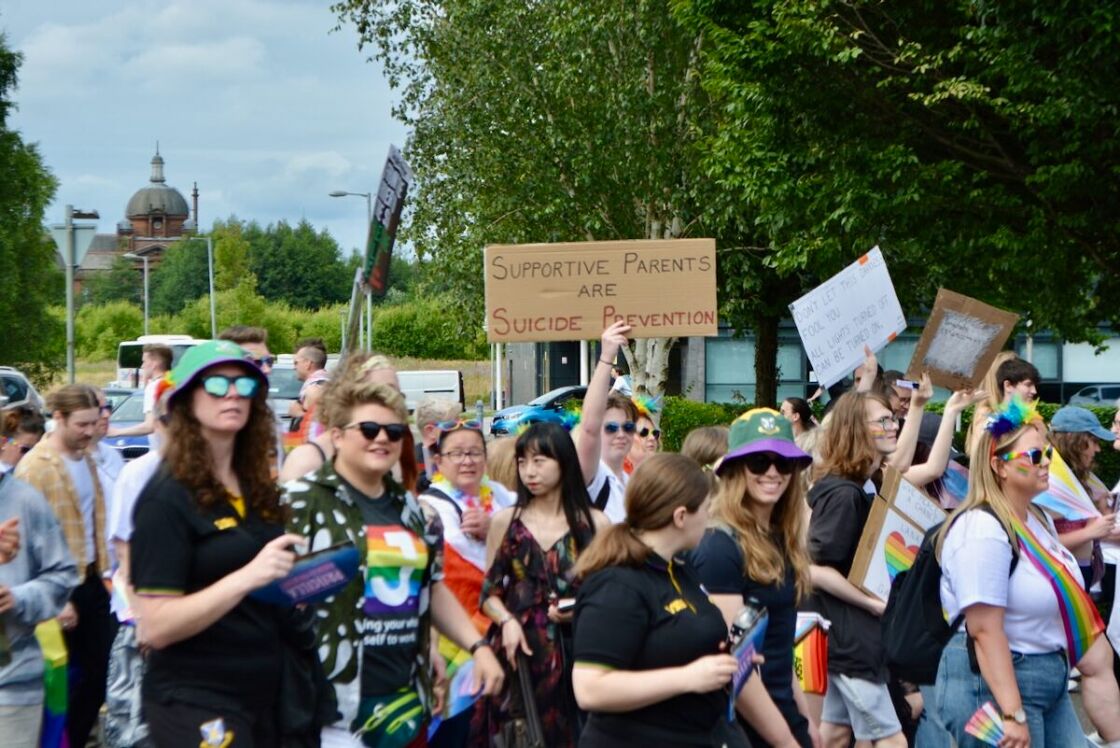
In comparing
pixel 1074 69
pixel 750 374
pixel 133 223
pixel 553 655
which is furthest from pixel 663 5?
pixel 133 223

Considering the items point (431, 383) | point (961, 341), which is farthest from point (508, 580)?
point (431, 383)

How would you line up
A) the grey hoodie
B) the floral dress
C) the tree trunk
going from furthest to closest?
the tree trunk
the floral dress
the grey hoodie

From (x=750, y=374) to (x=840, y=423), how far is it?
3502 centimetres

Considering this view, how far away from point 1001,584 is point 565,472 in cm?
162

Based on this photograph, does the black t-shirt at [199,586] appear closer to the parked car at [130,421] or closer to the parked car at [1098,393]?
the parked car at [130,421]

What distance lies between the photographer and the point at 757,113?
18266 millimetres

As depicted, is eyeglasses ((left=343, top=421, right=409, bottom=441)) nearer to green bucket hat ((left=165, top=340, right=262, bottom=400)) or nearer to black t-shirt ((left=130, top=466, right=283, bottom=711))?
green bucket hat ((left=165, top=340, right=262, bottom=400))

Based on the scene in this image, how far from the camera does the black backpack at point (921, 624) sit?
5184 millimetres

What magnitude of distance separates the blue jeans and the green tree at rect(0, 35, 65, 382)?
41.7m

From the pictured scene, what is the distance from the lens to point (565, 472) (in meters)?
5.62

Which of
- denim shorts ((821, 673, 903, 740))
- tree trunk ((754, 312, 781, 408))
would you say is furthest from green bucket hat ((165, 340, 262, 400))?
tree trunk ((754, 312, 781, 408))

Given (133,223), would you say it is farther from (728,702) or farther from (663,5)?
(728,702)

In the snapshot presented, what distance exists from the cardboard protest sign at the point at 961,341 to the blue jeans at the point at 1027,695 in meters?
3.08

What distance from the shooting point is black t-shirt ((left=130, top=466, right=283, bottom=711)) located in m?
3.82
